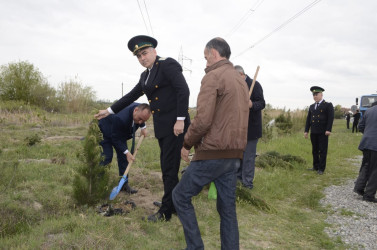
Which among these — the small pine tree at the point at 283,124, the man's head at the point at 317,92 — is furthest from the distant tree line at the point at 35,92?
the man's head at the point at 317,92

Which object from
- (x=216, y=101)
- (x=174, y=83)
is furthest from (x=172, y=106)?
(x=216, y=101)

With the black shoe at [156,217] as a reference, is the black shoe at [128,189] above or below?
above

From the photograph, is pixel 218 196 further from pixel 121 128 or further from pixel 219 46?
pixel 121 128

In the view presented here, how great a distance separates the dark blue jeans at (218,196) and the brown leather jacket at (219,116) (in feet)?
0.47

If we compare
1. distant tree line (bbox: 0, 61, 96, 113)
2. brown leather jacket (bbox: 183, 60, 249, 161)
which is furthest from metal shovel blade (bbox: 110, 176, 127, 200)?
distant tree line (bbox: 0, 61, 96, 113)

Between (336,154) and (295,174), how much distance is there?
4234 millimetres

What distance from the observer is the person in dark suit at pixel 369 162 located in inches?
206

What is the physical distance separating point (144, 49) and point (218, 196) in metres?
2.00

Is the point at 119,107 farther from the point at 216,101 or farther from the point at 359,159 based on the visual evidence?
the point at 359,159

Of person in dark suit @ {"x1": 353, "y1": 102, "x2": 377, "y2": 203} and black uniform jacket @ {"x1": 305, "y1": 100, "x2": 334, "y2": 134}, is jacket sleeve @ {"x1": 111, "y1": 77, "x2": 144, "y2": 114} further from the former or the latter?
black uniform jacket @ {"x1": 305, "y1": 100, "x2": 334, "y2": 134}

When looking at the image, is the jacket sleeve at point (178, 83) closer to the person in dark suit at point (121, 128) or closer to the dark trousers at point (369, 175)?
the person in dark suit at point (121, 128)

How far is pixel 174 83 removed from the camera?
345cm

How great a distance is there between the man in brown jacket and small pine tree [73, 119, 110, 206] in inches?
59.3

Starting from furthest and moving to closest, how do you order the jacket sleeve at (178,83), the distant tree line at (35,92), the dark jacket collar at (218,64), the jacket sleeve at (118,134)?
1. the distant tree line at (35,92)
2. the jacket sleeve at (118,134)
3. the jacket sleeve at (178,83)
4. the dark jacket collar at (218,64)
